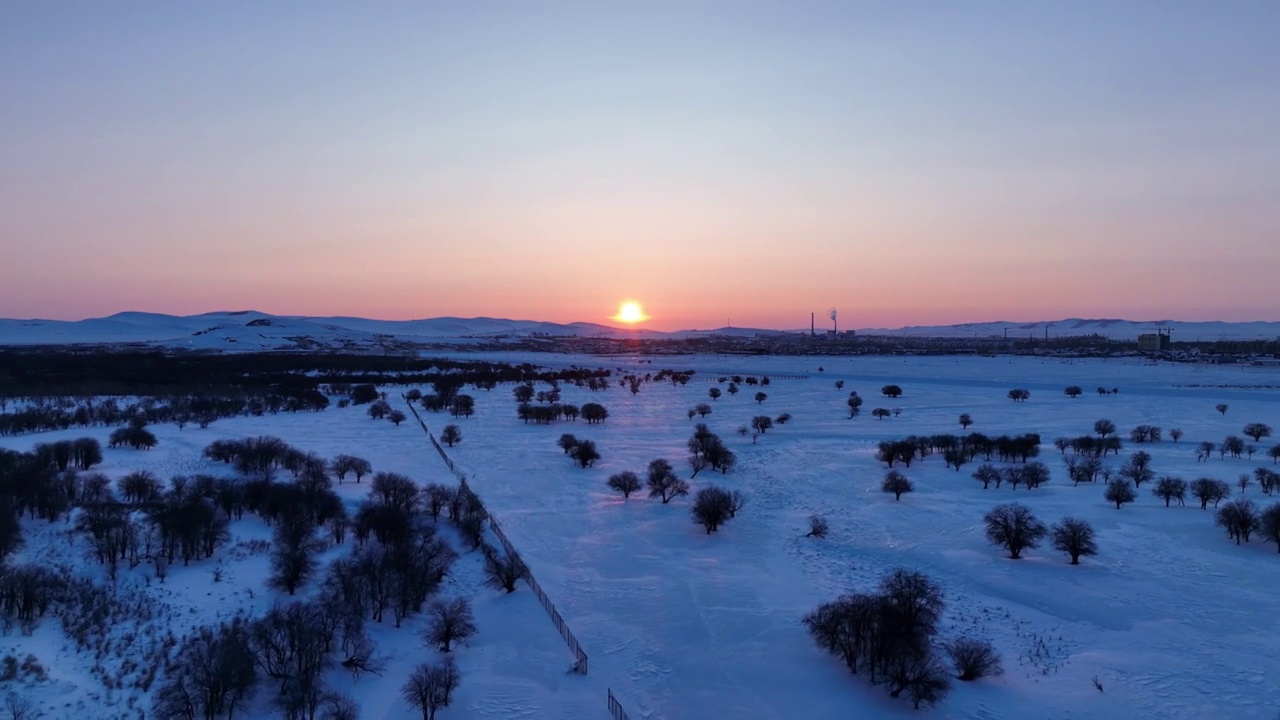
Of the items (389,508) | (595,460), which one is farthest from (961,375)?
(389,508)

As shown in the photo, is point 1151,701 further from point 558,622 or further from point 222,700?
point 222,700

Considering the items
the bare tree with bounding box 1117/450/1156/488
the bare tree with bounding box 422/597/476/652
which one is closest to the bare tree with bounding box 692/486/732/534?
the bare tree with bounding box 422/597/476/652

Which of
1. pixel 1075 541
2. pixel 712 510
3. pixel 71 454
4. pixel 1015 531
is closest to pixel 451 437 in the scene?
pixel 71 454

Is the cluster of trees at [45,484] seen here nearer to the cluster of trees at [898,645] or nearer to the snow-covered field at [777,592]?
the snow-covered field at [777,592]

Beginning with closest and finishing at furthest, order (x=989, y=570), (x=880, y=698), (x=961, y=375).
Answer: (x=880, y=698), (x=989, y=570), (x=961, y=375)

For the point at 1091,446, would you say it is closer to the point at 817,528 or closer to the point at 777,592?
the point at 817,528

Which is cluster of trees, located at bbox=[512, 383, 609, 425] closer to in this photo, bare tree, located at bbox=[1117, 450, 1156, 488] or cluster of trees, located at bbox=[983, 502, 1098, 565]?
bare tree, located at bbox=[1117, 450, 1156, 488]
